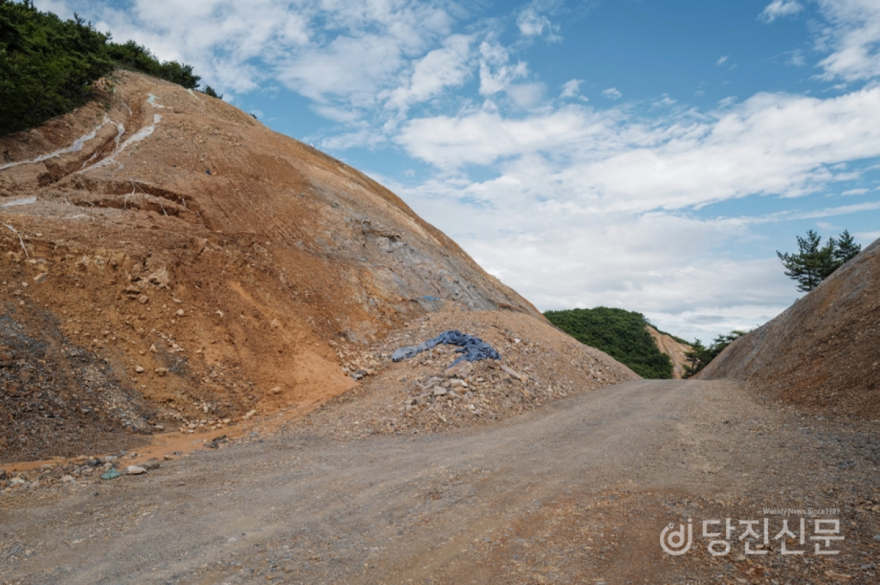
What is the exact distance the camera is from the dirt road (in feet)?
12.8

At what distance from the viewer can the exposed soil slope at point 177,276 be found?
9.05 metres

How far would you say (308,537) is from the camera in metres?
4.71

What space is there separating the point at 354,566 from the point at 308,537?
2.78 feet

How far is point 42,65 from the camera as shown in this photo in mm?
19359

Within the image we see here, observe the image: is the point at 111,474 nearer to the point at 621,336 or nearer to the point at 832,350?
the point at 832,350

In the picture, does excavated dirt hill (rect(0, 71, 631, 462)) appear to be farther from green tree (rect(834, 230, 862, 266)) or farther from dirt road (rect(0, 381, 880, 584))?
green tree (rect(834, 230, 862, 266))

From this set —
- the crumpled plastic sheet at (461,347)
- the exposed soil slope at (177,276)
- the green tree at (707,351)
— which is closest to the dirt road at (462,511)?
the exposed soil slope at (177,276)

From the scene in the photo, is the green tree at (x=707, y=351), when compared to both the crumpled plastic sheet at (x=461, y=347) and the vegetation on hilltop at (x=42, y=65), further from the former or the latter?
the vegetation on hilltop at (x=42, y=65)

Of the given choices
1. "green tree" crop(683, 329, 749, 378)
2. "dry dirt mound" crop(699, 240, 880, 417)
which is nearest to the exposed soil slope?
"dry dirt mound" crop(699, 240, 880, 417)

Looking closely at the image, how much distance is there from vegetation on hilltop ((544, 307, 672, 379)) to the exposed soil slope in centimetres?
2812

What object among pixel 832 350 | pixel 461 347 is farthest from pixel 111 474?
pixel 832 350

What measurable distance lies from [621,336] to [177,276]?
4764 cm

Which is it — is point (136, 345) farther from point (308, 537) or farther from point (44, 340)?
point (308, 537)

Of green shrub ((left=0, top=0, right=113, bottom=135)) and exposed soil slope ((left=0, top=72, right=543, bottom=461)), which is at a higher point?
green shrub ((left=0, top=0, right=113, bottom=135))
